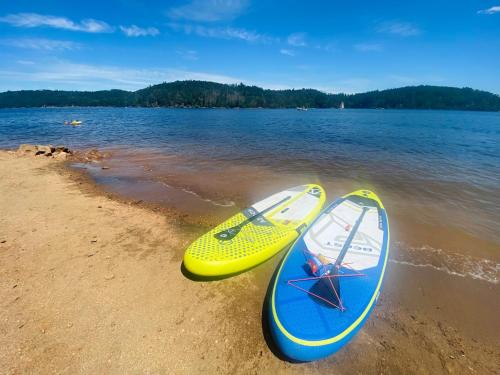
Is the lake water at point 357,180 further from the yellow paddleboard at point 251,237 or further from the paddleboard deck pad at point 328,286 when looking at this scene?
the yellow paddleboard at point 251,237

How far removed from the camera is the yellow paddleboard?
5.47 metres

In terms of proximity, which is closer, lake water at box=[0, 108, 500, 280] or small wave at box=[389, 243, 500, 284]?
small wave at box=[389, 243, 500, 284]

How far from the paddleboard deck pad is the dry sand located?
0.47 m

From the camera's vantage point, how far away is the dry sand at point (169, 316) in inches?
152

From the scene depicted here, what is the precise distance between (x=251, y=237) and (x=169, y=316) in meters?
2.69

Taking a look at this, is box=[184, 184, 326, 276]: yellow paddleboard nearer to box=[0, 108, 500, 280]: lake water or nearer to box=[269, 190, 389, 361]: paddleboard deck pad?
box=[269, 190, 389, 361]: paddleboard deck pad

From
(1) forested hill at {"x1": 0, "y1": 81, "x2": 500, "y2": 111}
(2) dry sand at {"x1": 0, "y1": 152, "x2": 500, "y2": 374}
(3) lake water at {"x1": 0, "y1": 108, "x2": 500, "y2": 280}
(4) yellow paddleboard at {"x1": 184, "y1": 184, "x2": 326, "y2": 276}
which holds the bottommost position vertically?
(2) dry sand at {"x1": 0, "y1": 152, "x2": 500, "y2": 374}

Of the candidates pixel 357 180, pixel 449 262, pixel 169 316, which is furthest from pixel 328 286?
pixel 357 180

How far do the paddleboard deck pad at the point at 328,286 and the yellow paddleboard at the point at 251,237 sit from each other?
1.90 ft

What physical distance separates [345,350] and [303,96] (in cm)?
20876

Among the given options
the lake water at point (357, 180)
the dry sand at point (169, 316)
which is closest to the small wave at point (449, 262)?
the lake water at point (357, 180)

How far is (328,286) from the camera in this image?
4742 millimetres

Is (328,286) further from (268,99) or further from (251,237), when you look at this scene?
(268,99)

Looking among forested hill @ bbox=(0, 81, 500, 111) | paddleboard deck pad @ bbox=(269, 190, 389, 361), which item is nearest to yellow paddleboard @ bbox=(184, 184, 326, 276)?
paddleboard deck pad @ bbox=(269, 190, 389, 361)
